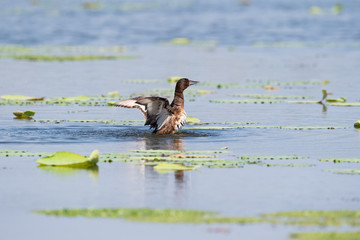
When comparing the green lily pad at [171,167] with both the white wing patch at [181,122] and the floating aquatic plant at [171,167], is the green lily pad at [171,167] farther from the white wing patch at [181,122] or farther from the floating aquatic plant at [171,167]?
the white wing patch at [181,122]

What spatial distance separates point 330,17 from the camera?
49.0 meters

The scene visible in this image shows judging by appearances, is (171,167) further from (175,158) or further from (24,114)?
(24,114)

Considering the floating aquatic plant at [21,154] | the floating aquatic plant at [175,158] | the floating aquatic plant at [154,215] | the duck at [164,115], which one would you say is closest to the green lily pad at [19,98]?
the duck at [164,115]

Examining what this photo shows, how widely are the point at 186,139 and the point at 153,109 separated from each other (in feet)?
2.69

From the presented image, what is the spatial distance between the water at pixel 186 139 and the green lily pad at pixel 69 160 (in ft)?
0.73

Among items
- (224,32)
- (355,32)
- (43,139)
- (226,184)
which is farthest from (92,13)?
(226,184)

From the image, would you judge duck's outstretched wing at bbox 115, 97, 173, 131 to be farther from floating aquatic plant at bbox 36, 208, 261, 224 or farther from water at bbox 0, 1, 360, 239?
floating aquatic plant at bbox 36, 208, 261, 224

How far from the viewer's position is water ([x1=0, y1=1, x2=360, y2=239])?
8.73 meters

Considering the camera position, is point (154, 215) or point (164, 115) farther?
point (164, 115)

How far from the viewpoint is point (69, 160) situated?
11000 mm

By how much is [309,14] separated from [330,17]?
287cm

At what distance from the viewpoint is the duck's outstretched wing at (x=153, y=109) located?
13797mm

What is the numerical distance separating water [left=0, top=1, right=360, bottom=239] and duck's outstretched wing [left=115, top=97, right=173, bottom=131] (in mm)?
286

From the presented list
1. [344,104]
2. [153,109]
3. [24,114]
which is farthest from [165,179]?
[344,104]
